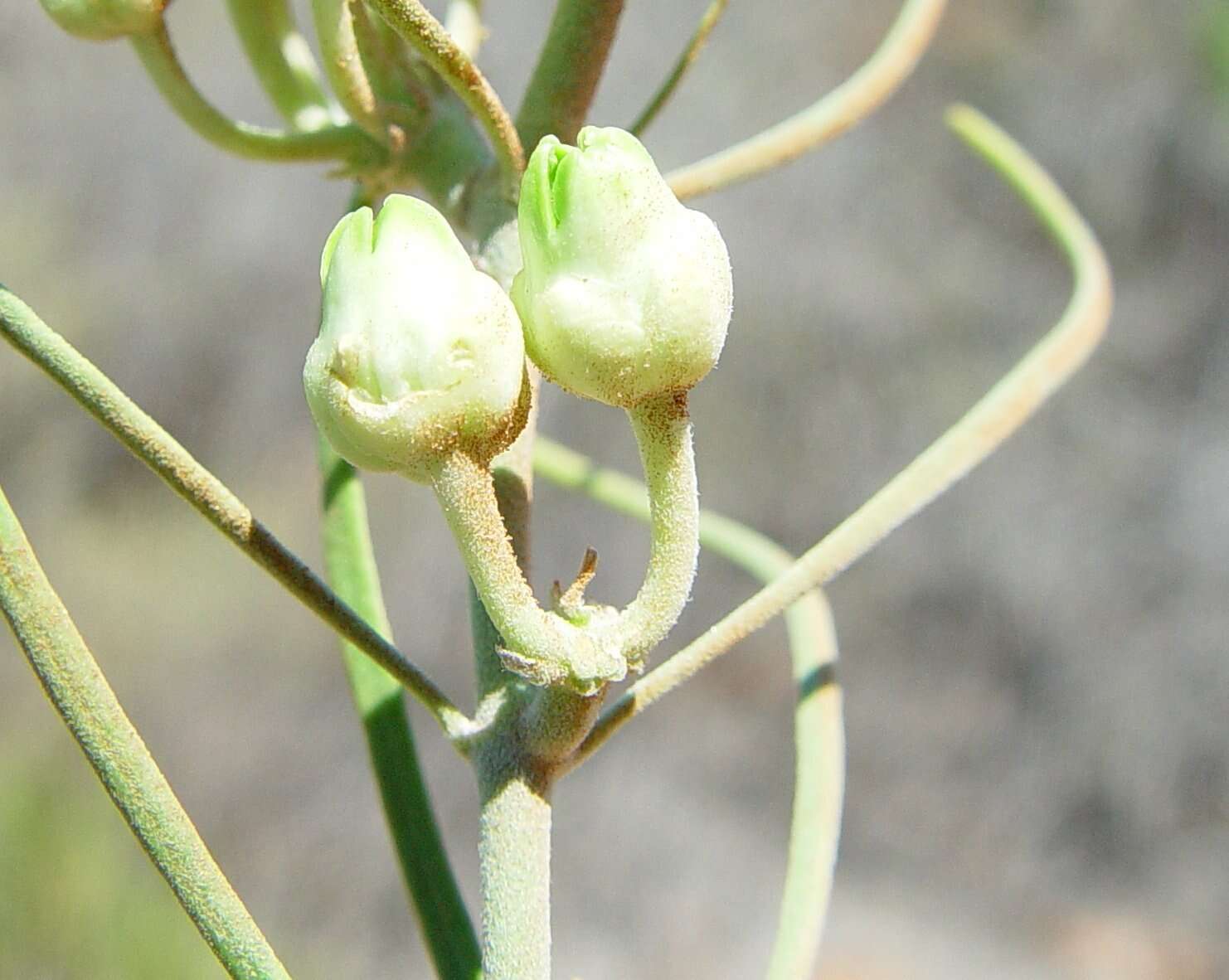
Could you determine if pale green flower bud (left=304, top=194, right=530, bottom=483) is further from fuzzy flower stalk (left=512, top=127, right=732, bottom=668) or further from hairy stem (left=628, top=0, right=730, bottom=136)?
hairy stem (left=628, top=0, right=730, bottom=136)

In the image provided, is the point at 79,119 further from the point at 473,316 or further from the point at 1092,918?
the point at 473,316

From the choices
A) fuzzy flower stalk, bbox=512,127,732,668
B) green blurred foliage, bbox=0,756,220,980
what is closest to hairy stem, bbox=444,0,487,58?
fuzzy flower stalk, bbox=512,127,732,668

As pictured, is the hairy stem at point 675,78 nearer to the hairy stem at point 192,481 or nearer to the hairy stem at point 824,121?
the hairy stem at point 824,121

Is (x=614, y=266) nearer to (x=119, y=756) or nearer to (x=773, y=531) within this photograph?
(x=119, y=756)

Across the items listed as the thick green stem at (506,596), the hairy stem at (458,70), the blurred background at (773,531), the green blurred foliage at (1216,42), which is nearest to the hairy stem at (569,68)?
the hairy stem at (458,70)

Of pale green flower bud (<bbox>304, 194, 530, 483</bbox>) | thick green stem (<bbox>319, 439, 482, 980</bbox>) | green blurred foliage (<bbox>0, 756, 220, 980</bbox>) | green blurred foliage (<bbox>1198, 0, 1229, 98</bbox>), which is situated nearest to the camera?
pale green flower bud (<bbox>304, 194, 530, 483</bbox>)
